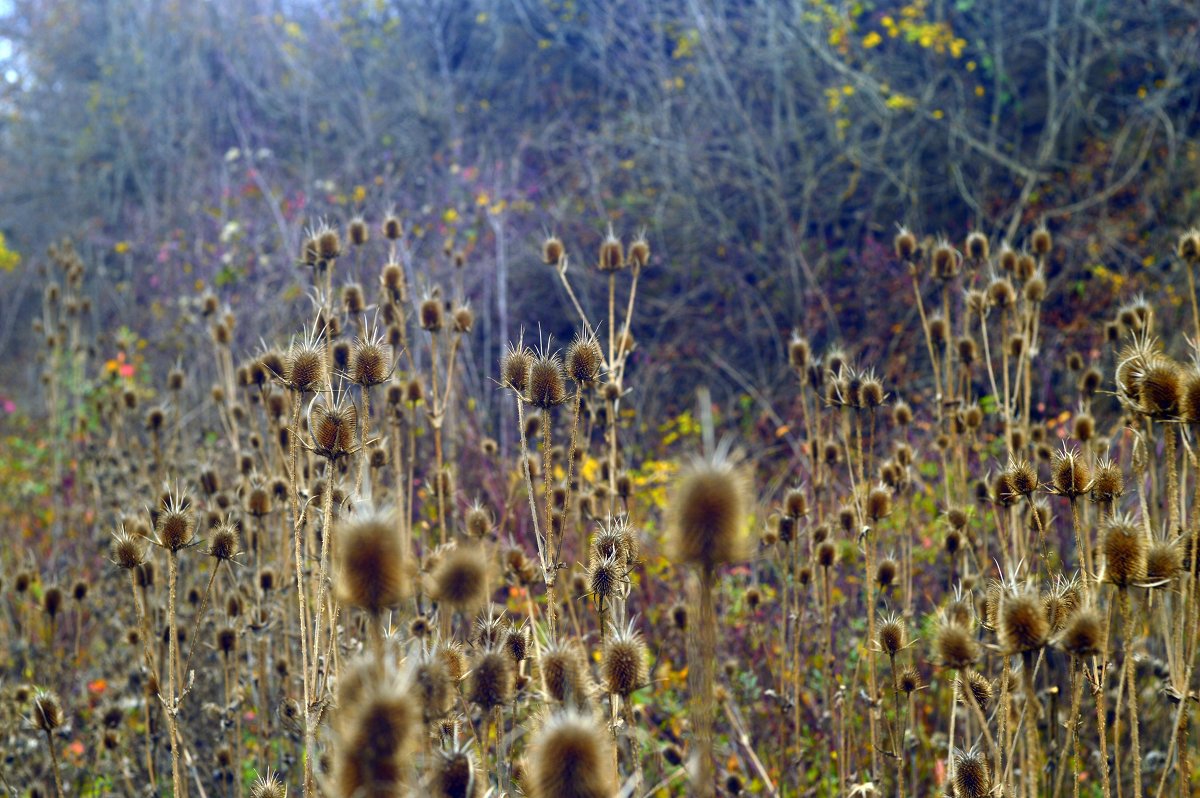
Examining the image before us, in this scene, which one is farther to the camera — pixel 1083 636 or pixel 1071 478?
pixel 1071 478

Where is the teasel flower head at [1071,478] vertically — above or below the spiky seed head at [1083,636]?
above

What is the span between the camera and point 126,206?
15938 mm

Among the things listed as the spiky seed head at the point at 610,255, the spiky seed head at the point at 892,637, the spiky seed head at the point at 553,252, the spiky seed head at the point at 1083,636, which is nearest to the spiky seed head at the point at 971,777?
the spiky seed head at the point at 892,637

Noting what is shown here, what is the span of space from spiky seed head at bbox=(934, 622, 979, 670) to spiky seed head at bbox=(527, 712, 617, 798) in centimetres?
85

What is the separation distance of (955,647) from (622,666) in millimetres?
666

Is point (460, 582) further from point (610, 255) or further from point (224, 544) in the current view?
point (610, 255)

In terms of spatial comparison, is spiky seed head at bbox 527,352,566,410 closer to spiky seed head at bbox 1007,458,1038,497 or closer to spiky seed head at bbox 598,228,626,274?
spiky seed head at bbox 1007,458,1038,497

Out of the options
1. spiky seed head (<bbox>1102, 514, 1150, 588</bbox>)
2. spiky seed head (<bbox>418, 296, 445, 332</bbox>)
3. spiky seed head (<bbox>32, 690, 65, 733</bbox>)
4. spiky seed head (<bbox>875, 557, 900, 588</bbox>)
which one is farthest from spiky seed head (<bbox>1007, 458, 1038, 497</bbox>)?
spiky seed head (<bbox>32, 690, 65, 733</bbox>)

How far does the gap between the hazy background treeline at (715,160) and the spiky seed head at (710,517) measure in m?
7.29

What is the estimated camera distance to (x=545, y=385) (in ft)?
8.58

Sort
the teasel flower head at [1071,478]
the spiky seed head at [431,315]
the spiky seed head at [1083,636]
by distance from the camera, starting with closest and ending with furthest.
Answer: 1. the spiky seed head at [1083,636]
2. the teasel flower head at [1071,478]
3. the spiky seed head at [431,315]

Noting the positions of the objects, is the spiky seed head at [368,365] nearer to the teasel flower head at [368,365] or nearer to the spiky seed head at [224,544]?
the teasel flower head at [368,365]

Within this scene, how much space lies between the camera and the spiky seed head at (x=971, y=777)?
2.25 metres

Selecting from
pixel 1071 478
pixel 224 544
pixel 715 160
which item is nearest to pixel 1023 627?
pixel 1071 478
